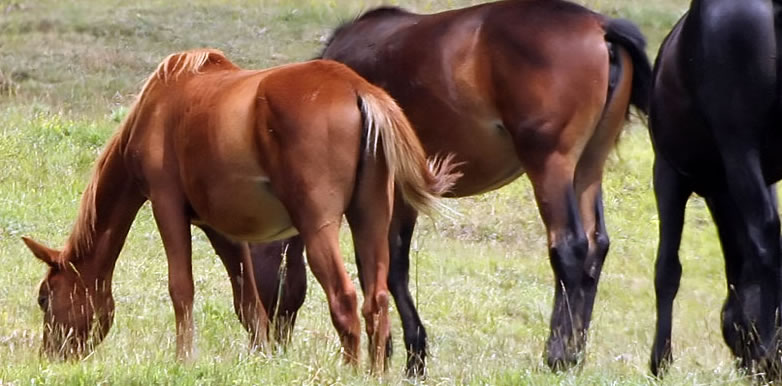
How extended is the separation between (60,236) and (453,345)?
4098 mm

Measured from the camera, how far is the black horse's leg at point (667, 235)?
647 cm

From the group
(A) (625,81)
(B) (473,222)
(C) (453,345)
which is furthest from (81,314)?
(B) (473,222)

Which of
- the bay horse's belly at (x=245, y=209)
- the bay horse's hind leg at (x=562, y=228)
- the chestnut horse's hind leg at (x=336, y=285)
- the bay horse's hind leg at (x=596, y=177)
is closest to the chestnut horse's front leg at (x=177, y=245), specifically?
the bay horse's belly at (x=245, y=209)

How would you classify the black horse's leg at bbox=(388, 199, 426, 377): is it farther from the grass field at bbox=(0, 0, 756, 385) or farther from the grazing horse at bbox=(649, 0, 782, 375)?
the grazing horse at bbox=(649, 0, 782, 375)

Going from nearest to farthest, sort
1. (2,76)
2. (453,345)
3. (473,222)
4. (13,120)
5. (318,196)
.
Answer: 1. (318,196)
2. (453,345)
3. (473,222)
4. (13,120)
5. (2,76)

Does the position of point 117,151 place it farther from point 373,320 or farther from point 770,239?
point 770,239

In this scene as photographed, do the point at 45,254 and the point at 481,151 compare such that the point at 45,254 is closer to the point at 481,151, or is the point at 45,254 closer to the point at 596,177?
the point at 481,151

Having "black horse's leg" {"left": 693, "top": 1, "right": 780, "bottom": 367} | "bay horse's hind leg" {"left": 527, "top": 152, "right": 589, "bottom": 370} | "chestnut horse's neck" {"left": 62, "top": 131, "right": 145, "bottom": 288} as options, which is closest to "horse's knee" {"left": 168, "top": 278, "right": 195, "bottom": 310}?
"chestnut horse's neck" {"left": 62, "top": 131, "right": 145, "bottom": 288}

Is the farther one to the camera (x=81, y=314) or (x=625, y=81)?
(x=625, y=81)

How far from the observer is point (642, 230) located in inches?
535

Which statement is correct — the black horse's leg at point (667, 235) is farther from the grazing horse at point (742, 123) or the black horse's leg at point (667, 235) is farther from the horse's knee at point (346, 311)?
the horse's knee at point (346, 311)

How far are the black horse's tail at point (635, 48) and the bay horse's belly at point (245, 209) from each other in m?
2.51

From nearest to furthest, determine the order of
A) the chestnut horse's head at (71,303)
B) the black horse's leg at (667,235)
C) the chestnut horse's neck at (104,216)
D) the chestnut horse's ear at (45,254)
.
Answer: the black horse's leg at (667,235), the chestnut horse's head at (71,303), the chestnut horse's ear at (45,254), the chestnut horse's neck at (104,216)

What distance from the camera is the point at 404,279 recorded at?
27.0ft
